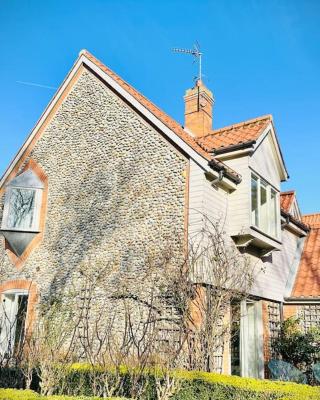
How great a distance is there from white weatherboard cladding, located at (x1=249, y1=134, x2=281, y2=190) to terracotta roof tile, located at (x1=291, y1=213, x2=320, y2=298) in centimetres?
385

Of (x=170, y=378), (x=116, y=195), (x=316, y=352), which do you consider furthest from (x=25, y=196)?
(x=316, y=352)

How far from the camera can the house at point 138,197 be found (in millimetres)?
12711

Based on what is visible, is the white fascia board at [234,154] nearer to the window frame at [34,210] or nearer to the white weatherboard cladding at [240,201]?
the white weatherboard cladding at [240,201]

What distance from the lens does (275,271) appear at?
15.8 metres

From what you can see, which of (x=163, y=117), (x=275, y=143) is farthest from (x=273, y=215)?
(x=163, y=117)

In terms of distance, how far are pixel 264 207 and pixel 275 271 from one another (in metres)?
2.73

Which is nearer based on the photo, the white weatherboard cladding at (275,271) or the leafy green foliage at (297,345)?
the leafy green foliage at (297,345)

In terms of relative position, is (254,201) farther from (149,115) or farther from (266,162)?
(149,115)

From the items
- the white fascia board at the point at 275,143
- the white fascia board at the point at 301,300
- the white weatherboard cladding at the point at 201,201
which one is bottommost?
the white fascia board at the point at 301,300

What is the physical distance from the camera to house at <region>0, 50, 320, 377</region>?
12711 millimetres

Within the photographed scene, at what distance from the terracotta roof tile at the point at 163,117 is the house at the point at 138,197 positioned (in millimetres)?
67

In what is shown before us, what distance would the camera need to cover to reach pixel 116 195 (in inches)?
548

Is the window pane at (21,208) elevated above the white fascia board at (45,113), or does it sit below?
below

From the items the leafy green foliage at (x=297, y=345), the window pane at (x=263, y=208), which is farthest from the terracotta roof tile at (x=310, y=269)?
the window pane at (x=263, y=208)
